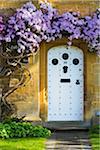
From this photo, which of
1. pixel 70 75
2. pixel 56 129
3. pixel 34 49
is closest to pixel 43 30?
pixel 34 49

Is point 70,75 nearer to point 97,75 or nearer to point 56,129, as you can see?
point 97,75

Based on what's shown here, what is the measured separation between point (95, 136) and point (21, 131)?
179cm

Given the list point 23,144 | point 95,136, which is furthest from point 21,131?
point 95,136

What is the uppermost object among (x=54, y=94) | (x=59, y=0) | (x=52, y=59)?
(x=59, y=0)

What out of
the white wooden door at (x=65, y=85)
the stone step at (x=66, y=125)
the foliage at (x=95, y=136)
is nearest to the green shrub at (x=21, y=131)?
the stone step at (x=66, y=125)

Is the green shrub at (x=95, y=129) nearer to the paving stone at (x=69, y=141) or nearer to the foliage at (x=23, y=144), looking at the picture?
the paving stone at (x=69, y=141)

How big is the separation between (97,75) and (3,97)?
2648 millimetres

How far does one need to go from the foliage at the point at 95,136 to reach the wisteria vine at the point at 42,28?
216cm

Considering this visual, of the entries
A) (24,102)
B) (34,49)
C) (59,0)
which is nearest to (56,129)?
(24,102)

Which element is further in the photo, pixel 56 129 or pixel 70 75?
pixel 70 75

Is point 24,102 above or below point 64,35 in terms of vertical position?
below

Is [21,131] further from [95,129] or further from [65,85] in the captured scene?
[65,85]

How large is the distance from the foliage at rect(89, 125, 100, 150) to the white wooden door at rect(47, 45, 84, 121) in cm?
123

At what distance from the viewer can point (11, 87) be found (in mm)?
14688
